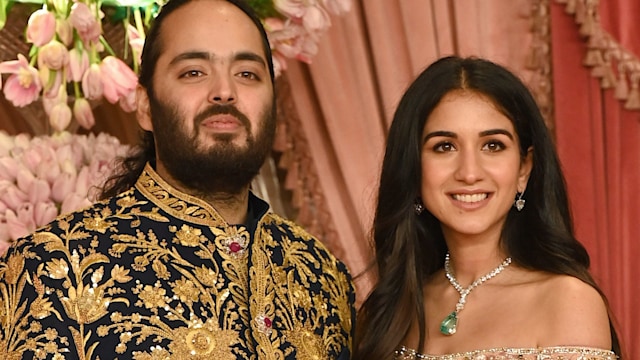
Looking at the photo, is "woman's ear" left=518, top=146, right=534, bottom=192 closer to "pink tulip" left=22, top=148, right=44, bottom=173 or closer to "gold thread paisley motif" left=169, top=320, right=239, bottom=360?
"gold thread paisley motif" left=169, top=320, right=239, bottom=360

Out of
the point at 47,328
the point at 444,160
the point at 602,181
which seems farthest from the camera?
the point at 602,181

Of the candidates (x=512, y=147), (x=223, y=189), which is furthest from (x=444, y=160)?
(x=223, y=189)

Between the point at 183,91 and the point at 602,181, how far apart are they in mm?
1322

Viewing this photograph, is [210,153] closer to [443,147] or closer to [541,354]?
[443,147]

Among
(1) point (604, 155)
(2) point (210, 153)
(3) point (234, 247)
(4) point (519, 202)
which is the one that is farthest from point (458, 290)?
(1) point (604, 155)

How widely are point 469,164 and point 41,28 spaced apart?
0.91m

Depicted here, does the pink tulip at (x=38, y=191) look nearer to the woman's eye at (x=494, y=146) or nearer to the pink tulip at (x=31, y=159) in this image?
the pink tulip at (x=31, y=159)

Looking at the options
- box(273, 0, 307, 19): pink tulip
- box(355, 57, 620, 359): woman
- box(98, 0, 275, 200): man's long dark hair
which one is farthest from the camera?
box(273, 0, 307, 19): pink tulip

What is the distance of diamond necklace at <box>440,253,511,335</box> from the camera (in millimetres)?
2566

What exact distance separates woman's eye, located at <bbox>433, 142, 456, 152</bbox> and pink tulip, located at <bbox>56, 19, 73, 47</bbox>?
2.61ft

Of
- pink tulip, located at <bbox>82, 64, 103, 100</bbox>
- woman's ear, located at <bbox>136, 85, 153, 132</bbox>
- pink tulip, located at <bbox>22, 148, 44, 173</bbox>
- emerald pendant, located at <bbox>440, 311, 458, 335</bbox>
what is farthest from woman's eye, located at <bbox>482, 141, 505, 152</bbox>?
pink tulip, located at <bbox>22, 148, 44, 173</bbox>

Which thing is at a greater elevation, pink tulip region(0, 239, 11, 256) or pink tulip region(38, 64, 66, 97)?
pink tulip region(38, 64, 66, 97)

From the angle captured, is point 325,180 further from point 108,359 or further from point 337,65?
point 108,359

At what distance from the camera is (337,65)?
3.55 m
